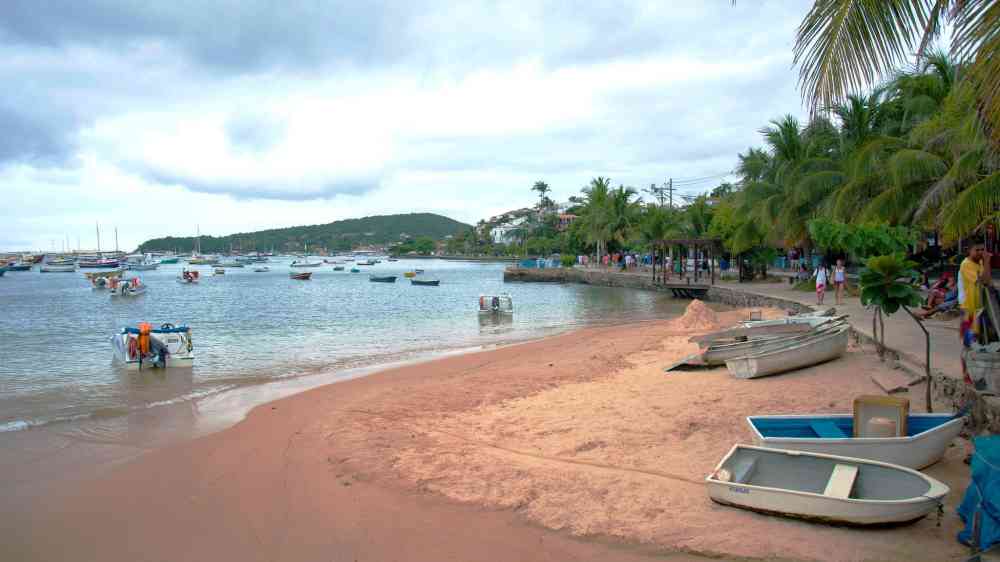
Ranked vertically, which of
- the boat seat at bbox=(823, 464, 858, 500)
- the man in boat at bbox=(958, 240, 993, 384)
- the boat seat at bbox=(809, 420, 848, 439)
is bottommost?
the boat seat at bbox=(823, 464, 858, 500)

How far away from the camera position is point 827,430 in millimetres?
6516

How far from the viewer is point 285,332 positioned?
25203 millimetres

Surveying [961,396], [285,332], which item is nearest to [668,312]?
[285,332]

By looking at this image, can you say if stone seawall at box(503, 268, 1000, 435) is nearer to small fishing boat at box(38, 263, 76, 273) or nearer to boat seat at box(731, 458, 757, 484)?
boat seat at box(731, 458, 757, 484)

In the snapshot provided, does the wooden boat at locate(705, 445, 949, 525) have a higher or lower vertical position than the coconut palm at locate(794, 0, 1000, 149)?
lower

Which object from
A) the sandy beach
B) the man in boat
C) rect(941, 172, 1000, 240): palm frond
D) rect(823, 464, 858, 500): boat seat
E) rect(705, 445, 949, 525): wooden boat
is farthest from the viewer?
rect(941, 172, 1000, 240): palm frond

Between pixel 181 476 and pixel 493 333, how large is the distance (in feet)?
54.7

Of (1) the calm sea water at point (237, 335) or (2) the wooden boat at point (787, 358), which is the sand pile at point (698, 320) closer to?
(1) the calm sea water at point (237, 335)

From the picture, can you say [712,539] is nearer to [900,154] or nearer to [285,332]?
[900,154]

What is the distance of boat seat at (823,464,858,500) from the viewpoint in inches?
202

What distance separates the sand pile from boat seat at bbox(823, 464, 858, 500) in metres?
14.2

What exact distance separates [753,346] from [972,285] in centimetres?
345

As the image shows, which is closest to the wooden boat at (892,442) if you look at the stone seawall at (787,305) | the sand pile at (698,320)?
the stone seawall at (787,305)

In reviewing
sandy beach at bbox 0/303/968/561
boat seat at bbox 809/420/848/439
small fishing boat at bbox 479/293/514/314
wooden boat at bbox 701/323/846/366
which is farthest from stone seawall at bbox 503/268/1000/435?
small fishing boat at bbox 479/293/514/314
